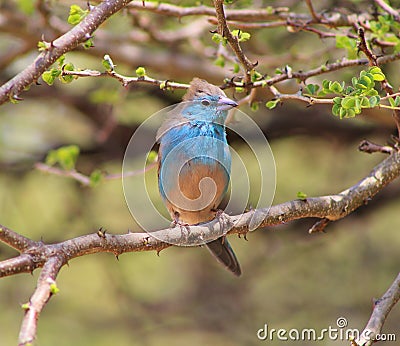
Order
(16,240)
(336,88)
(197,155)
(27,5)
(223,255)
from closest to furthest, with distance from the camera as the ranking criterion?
(16,240) < (336,88) < (197,155) < (223,255) < (27,5)

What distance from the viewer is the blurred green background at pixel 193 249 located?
263 inches

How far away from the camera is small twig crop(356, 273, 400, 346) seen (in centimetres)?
281

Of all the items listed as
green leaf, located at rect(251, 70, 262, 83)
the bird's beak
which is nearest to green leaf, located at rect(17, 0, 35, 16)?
the bird's beak

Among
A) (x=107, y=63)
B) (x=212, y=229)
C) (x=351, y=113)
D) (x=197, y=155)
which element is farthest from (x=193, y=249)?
(x=351, y=113)

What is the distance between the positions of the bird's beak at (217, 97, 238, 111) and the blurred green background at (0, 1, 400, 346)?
1875 millimetres

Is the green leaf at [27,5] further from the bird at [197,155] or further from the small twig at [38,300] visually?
the small twig at [38,300]

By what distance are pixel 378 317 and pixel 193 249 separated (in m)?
4.73

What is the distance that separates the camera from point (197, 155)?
4.19 m

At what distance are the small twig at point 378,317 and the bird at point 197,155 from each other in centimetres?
132

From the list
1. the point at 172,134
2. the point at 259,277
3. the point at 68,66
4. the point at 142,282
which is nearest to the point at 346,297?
the point at 259,277

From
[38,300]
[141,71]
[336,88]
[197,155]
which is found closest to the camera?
[38,300]

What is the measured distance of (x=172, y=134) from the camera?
4.42 m

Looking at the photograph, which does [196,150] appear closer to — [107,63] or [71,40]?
[107,63]

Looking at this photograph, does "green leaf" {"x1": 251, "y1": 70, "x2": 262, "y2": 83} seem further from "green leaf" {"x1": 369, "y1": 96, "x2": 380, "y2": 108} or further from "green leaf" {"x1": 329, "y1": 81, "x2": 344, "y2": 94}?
"green leaf" {"x1": 369, "y1": 96, "x2": 380, "y2": 108}
